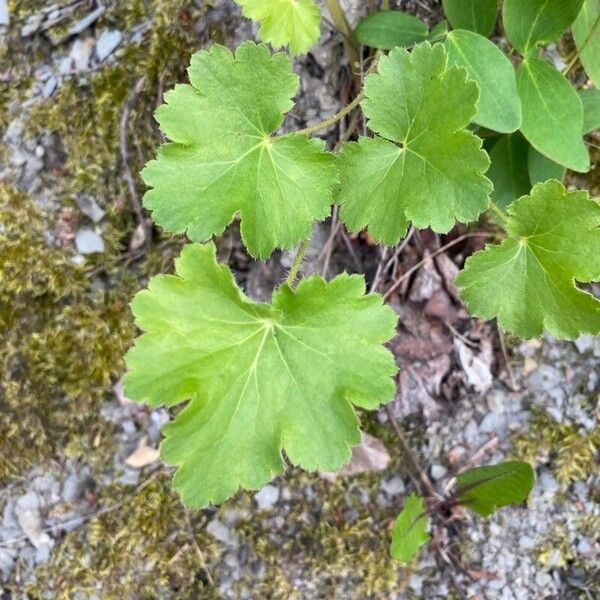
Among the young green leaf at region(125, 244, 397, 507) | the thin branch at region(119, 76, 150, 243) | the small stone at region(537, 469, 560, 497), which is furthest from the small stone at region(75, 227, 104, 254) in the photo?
the small stone at region(537, 469, 560, 497)

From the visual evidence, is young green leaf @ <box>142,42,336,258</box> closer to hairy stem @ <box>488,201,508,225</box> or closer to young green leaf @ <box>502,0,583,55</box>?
hairy stem @ <box>488,201,508,225</box>

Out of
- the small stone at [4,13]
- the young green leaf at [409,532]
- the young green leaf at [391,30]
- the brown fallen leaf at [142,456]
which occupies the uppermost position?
the small stone at [4,13]

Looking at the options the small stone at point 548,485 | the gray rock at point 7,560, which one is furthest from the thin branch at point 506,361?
the gray rock at point 7,560

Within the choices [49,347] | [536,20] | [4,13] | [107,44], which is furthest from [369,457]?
[4,13]

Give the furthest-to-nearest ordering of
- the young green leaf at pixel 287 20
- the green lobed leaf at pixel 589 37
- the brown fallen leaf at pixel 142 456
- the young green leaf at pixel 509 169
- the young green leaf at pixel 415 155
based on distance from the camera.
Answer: the brown fallen leaf at pixel 142 456 < the young green leaf at pixel 509 169 < the green lobed leaf at pixel 589 37 < the young green leaf at pixel 287 20 < the young green leaf at pixel 415 155

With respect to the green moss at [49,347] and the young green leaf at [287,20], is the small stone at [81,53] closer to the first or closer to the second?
the green moss at [49,347]

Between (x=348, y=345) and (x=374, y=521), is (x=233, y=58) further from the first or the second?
(x=374, y=521)

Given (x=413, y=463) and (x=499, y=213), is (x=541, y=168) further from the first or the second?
(x=413, y=463)
